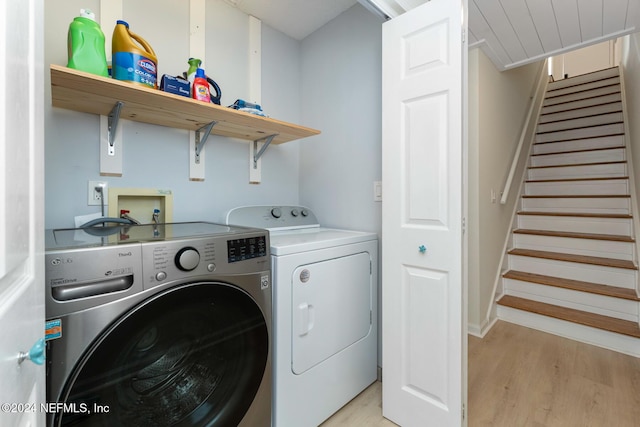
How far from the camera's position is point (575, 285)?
2381 mm

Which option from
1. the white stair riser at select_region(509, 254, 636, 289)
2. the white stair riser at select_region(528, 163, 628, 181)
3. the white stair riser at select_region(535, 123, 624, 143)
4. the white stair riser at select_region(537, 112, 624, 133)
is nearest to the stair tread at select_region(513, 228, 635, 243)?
the white stair riser at select_region(509, 254, 636, 289)

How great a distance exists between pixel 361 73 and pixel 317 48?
50 centimetres

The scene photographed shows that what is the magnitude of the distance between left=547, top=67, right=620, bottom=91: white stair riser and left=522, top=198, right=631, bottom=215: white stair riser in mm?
2554

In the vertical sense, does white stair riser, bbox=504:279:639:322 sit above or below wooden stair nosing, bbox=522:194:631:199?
below

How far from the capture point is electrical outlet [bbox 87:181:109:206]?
1299mm

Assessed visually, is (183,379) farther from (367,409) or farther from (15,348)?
(367,409)

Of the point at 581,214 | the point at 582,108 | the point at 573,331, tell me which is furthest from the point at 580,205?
the point at 582,108

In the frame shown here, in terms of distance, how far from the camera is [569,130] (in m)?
3.71

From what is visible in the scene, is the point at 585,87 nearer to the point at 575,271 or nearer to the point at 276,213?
the point at 575,271

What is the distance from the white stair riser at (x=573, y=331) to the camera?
198cm

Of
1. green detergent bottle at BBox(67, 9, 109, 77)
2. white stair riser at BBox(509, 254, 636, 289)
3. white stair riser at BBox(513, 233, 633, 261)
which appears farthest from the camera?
white stair riser at BBox(513, 233, 633, 261)

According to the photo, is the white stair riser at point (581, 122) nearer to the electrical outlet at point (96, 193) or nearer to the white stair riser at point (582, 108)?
the white stair riser at point (582, 108)

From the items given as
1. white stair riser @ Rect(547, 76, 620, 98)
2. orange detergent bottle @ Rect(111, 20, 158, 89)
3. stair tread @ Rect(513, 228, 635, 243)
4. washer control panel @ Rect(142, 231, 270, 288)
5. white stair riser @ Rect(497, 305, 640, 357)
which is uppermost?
white stair riser @ Rect(547, 76, 620, 98)

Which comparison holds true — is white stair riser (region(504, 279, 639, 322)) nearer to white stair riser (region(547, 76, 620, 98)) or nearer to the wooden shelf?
the wooden shelf
